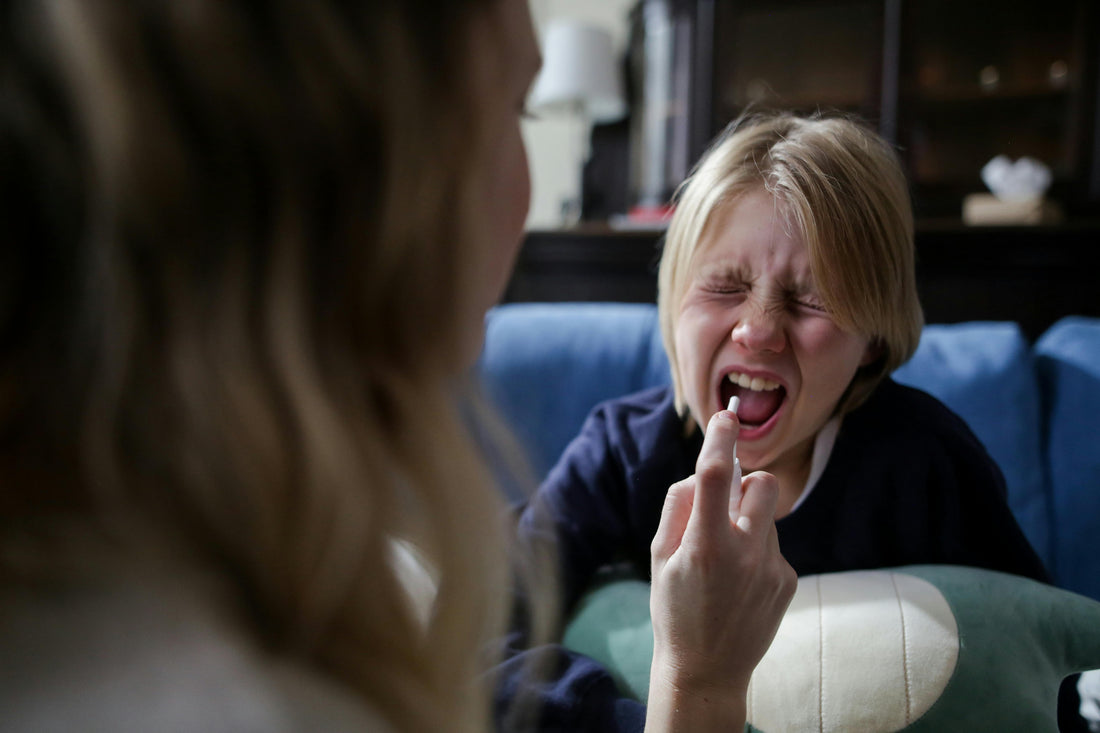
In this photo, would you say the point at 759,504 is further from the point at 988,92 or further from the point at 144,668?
the point at 988,92

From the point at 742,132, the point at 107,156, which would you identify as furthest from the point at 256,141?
the point at 742,132

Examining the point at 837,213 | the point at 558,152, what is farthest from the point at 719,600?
the point at 558,152

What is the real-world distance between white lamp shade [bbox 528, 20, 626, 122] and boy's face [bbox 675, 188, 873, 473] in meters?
2.01

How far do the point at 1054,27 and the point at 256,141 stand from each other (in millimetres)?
2505

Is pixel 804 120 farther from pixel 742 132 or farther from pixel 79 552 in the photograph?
pixel 79 552

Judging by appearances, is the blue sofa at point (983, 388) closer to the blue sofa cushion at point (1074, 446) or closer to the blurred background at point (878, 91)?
the blue sofa cushion at point (1074, 446)

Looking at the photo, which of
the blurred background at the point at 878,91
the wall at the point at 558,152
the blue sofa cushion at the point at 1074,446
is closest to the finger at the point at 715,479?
the blue sofa cushion at the point at 1074,446

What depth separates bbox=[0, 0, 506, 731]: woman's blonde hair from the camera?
227 mm

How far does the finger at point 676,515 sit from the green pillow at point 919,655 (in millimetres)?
95

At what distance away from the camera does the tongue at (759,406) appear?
528 mm

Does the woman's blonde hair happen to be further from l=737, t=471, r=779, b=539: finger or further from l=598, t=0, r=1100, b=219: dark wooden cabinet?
l=598, t=0, r=1100, b=219: dark wooden cabinet

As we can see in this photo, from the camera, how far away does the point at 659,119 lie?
2.45m

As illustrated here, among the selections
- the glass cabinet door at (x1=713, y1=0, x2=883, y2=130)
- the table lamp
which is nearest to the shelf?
the glass cabinet door at (x1=713, y1=0, x2=883, y2=130)

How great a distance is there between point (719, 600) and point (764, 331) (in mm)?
178
